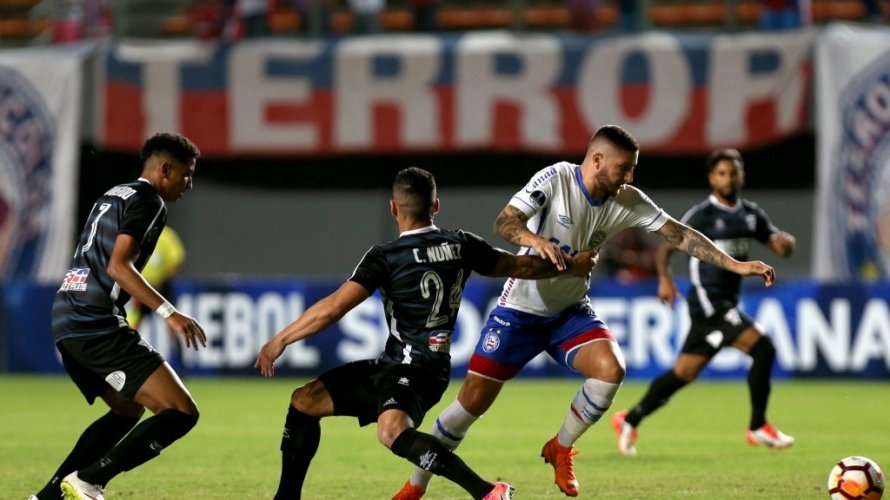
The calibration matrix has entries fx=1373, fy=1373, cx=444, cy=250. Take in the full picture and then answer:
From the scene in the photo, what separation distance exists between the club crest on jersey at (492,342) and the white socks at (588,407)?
1.80ft

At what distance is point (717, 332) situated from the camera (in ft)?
34.3

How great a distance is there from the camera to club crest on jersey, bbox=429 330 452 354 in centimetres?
671

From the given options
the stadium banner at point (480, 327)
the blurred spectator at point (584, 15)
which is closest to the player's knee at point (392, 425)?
the stadium banner at point (480, 327)

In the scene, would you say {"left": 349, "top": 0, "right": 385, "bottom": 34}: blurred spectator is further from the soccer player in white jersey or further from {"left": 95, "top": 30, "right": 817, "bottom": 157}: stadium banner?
the soccer player in white jersey

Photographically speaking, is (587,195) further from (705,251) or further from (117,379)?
(117,379)

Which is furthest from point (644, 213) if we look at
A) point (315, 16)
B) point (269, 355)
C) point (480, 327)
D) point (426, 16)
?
point (315, 16)

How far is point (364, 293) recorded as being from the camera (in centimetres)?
644

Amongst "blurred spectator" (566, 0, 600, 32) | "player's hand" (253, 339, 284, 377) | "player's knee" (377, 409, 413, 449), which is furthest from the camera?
"blurred spectator" (566, 0, 600, 32)

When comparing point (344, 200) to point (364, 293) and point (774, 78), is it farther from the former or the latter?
point (364, 293)

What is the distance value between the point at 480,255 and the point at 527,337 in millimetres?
1023

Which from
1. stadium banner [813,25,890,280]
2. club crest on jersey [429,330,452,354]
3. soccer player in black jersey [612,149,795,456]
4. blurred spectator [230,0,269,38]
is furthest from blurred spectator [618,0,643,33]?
club crest on jersey [429,330,452,354]

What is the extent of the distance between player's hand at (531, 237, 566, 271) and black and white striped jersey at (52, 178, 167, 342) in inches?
72.5

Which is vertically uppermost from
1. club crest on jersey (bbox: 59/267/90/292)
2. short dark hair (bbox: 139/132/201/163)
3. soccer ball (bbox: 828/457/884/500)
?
short dark hair (bbox: 139/132/201/163)

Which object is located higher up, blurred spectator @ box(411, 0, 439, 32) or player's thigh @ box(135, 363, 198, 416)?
blurred spectator @ box(411, 0, 439, 32)
